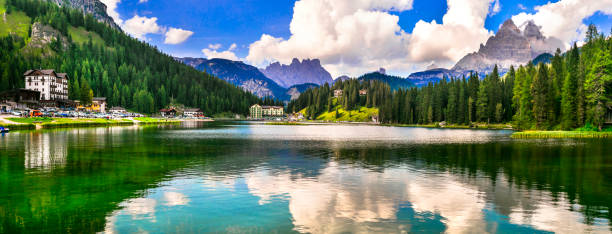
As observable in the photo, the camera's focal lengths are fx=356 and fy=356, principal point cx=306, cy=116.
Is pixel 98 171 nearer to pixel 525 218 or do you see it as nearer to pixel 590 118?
pixel 525 218

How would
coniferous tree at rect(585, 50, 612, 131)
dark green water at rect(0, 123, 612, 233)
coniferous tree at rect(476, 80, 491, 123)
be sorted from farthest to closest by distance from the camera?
coniferous tree at rect(476, 80, 491, 123) < coniferous tree at rect(585, 50, 612, 131) < dark green water at rect(0, 123, 612, 233)

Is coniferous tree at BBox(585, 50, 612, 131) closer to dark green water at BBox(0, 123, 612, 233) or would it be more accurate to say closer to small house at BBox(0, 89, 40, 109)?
dark green water at BBox(0, 123, 612, 233)

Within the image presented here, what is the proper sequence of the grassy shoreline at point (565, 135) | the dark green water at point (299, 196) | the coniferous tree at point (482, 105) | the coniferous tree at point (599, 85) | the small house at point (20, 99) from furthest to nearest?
the coniferous tree at point (482, 105) < the small house at point (20, 99) < the coniferous tree at point (599, 85) < the grassy shoreline at point (565, 135) < the dark green water at point (299, 196)

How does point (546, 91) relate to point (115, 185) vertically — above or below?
above

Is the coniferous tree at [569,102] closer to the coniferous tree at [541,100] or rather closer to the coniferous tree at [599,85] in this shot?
the coniferous tree at [599,85]

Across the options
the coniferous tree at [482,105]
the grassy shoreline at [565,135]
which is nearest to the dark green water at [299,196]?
the grassy shoreline at [565,135]

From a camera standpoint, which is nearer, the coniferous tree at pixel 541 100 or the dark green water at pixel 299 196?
the dark green water at pixel 299 196

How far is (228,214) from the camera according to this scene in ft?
65.3

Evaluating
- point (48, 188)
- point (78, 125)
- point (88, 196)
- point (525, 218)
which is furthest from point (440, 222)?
point (78, 125)

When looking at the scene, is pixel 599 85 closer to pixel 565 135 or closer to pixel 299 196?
pixel 565 135

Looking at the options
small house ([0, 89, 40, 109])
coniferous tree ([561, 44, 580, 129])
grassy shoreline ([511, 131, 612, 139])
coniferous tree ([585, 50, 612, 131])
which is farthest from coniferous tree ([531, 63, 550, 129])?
small house ([0, 89, 40, 109])

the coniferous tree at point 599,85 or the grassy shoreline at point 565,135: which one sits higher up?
the coniferous tree at point 599,85

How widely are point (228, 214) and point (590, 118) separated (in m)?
113

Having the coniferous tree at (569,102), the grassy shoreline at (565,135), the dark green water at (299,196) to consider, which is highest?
the coniferous tree at (569,102)
